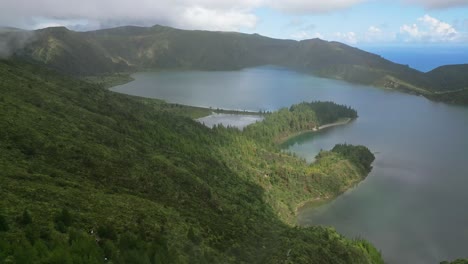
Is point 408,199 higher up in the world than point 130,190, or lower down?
lower down

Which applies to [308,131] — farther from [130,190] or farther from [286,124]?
[130,190]

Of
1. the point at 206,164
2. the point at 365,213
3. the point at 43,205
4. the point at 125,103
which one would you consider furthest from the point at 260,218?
the point at 125,103

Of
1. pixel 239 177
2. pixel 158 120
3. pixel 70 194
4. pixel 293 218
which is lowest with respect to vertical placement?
pixel 293 218

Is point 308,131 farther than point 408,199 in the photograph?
Yes

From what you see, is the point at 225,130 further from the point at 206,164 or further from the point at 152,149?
the point at 152,149

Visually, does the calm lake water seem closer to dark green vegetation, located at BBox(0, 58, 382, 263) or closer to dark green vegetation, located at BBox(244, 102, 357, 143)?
dark green vegetation, located at BBox(244, 102, 357, 143)

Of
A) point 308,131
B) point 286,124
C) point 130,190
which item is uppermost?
point 130,190

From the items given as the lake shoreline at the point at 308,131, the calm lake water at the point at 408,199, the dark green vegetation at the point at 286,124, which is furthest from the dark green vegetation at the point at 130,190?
the lake shoreline at the point at 308,131

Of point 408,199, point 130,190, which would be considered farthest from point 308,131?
point 130,190
